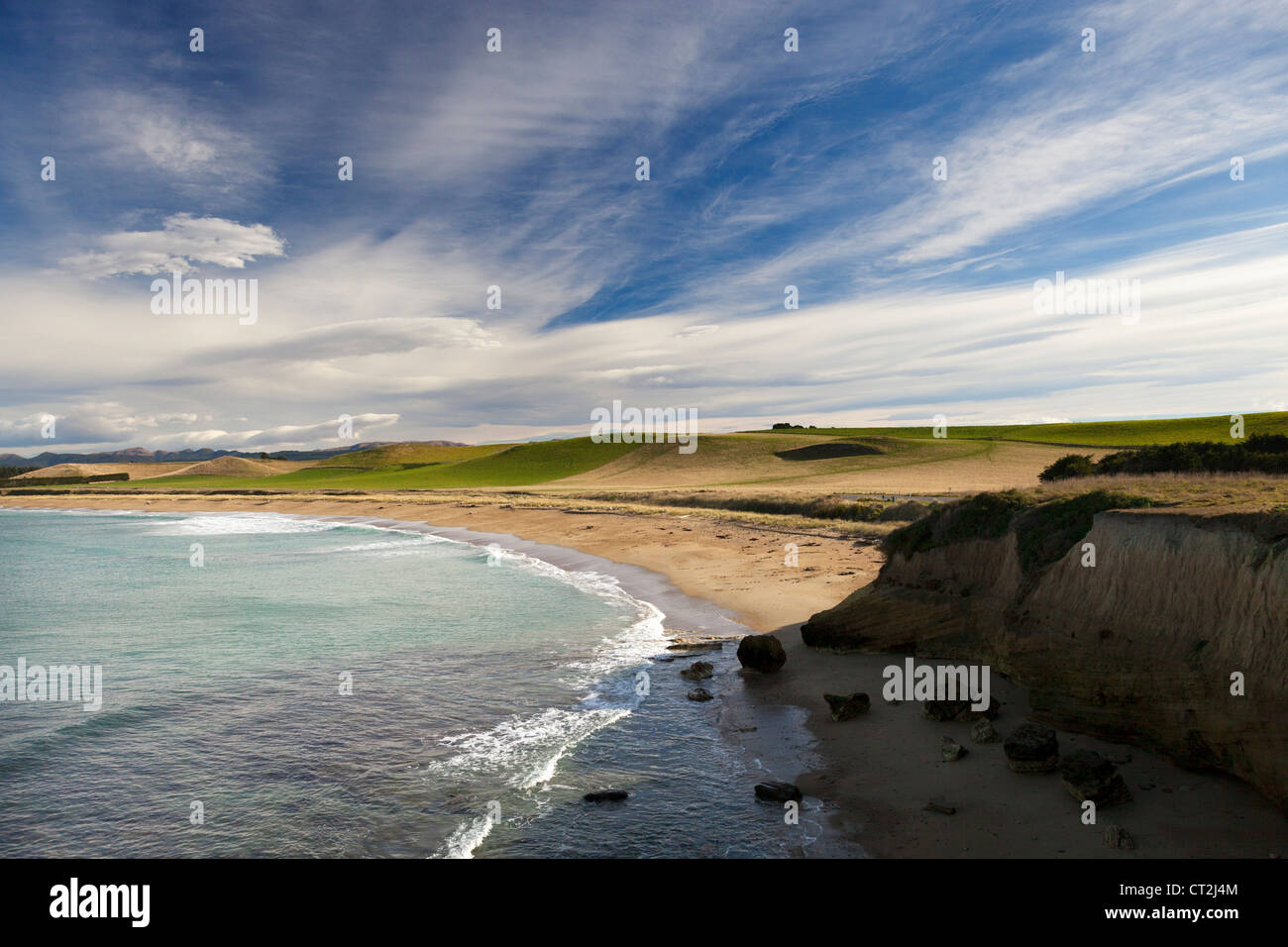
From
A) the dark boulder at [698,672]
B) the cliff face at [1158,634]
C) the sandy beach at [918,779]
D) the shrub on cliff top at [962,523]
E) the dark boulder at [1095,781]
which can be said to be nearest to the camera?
the sandy beach at [918,779]

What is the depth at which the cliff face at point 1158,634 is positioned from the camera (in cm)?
773

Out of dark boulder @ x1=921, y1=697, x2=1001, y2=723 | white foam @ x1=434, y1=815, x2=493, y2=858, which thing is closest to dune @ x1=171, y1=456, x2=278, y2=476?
white foam @ x1=434, y1=815, x2=493, y2=858

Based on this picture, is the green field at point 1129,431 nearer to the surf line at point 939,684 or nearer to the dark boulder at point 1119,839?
the surf line at point 939,684

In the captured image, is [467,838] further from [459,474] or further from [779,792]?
[459,474]

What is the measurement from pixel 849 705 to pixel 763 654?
11.0ft

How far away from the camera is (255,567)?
3928 centimetres

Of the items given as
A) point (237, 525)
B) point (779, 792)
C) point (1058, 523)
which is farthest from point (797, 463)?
point (779, 792)

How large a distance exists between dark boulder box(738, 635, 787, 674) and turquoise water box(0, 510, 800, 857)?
1.97m

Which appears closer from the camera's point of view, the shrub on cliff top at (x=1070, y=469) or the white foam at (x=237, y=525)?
the shrub on cliff top at (x=1070, y=469)

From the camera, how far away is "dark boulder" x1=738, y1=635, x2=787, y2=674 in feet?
50.2

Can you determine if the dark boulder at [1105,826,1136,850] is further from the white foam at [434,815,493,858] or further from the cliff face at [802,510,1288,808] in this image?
the white foam at [434,815,493,858]

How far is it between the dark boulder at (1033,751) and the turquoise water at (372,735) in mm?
3409

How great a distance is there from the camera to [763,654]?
15320mm

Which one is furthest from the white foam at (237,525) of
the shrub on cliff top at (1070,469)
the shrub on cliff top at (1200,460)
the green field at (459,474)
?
the shrub on cliff top at (1200,460)
